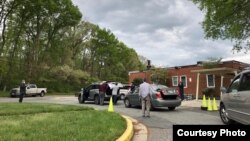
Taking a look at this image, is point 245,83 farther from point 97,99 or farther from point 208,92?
point 208,92

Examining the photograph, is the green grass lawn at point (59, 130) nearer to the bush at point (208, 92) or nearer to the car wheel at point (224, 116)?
the car wheel at point (224, 116)

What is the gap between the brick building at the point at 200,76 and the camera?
35812mm

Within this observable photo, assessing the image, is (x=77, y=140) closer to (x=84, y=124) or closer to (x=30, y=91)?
(x=84, y=124)

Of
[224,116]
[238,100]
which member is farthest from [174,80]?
[238,100]

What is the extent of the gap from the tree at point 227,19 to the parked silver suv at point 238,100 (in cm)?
1170

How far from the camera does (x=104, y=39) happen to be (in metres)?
76.1

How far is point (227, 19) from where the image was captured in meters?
26.5

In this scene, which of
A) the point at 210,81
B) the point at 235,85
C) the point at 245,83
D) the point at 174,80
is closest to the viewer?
the point at 245,83

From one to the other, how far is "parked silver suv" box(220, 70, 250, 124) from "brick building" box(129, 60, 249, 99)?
20418mm

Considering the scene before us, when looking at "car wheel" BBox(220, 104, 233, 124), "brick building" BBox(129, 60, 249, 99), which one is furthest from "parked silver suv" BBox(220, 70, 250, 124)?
"brick building" BBox(129, 60, 249, 99)

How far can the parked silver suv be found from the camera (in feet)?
35.7

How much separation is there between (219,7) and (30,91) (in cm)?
2980

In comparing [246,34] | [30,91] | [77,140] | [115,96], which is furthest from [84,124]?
[30,91]

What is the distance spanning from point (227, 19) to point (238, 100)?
52.7ft
